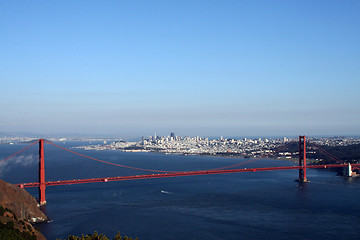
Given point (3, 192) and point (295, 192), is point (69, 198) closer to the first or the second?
point (3, 192)

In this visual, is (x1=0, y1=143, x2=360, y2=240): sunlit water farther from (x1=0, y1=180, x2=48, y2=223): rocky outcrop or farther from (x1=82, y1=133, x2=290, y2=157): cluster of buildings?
(x1=82, y1=133, x2=290, y2=157): cluster of buildings

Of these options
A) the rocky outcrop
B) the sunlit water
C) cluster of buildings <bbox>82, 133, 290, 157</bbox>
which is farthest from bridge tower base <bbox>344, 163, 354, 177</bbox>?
cluster of buildings <bbox>82, 133, 290, 157</bbox>

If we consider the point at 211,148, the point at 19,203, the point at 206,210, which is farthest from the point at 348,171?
the point at 211,148

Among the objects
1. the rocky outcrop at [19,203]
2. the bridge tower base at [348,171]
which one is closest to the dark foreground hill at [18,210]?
the rocky outcrop at [19,203]

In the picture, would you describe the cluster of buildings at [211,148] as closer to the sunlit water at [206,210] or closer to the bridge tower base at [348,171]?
the bridge tower base at [348,171]

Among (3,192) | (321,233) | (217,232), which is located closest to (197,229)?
(217,232)

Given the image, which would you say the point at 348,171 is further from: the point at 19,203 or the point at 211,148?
the point at 211,148

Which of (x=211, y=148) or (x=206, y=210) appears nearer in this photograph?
(x=206, y=210)

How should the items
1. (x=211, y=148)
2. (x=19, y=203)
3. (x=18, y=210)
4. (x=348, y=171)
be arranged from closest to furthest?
(x=18, y=210) < (x=19, y=203) < (x=348, y=171) < (x=211, y=148)
